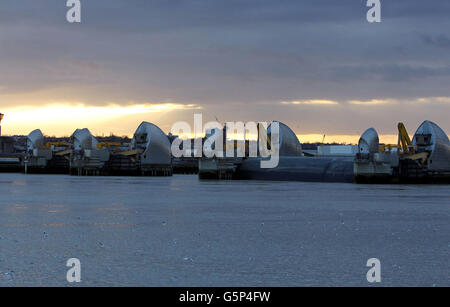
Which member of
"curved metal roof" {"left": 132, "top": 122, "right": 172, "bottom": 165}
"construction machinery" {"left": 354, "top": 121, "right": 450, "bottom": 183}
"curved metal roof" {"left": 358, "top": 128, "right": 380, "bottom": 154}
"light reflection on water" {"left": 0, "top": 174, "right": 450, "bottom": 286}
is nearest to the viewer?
"light reflection on water" {"left": 0, "top": 174, "right": 450, "bottom": 286}

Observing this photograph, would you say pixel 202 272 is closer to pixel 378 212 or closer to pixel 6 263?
pixel 6 263

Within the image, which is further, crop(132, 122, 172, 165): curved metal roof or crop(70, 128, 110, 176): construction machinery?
crop(70, 128, 110, 176): construction machinery

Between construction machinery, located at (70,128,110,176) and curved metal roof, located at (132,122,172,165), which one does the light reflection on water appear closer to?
curved metal roof, located at (132,122,172,165)

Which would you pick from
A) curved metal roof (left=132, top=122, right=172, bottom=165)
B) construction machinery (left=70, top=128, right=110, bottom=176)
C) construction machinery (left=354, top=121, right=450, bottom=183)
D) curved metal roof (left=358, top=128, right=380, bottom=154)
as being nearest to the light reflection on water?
construction machinery (left=354, top=121, right=450, bottom=183)

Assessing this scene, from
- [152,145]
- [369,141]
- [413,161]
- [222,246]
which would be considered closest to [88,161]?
[152,145]

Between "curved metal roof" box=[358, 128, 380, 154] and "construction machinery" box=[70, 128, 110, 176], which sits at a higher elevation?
"curved metal roof" box=[358, 128, 380, 154]

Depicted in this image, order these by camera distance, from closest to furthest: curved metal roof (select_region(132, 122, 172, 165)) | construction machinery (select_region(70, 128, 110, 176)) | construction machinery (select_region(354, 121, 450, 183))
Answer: construction machinery (select_region(354, 121, 450, 183))
curved metal roof (select_region(132, 122, 172, 165))
construction machinery (select_region(70, 128, 110, 176))

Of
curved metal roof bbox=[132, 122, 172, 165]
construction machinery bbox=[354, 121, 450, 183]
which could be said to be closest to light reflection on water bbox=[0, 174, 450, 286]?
construction machinery bbox=[354, 121, 450, 183]

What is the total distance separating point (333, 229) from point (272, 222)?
4179 millimetres

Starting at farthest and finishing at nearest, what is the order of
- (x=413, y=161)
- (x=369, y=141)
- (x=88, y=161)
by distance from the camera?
1. (x=88, y=161)
2. (x=369, y=141)
3. (x=413, y=161)

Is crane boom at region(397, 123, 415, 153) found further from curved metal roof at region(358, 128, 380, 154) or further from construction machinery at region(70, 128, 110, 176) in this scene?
construction machinery at region(70, 128, 110, 176)

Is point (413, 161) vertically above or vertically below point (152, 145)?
below

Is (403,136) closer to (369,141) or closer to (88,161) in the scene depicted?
(369,141)

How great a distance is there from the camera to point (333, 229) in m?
30.8
